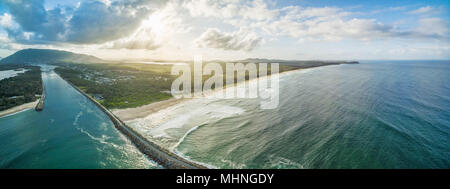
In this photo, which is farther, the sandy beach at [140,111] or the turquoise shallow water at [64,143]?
the sandy beach at [140,111]

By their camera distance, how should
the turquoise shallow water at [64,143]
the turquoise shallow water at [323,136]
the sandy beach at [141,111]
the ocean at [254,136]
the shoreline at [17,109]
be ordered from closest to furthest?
the turquoise shallow water at [323,136]
the ocean at [254,136]
the turquoise shallow water at [64,143]
the sandy beach at [141,111]
the shoreline at [17,109]

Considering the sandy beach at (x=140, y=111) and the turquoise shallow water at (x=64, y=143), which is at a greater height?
the sandy beach at (x=140, y=111)

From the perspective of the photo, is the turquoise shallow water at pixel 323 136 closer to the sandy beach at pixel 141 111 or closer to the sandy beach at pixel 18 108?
the sandy beach at pixel 141 111

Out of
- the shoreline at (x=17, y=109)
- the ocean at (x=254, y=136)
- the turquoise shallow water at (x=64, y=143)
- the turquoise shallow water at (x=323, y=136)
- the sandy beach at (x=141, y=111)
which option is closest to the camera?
the turquoise shallow water at (x=323, y=136)

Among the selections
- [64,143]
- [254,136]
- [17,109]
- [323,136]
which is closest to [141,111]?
[64,143]


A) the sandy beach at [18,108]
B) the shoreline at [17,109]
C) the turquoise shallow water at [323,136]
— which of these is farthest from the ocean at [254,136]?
the sandy beach at [18,108]

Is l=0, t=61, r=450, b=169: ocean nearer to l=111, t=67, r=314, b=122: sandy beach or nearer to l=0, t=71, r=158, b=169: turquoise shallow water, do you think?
l=0, t=71, r=158, b=169: turquoise shallow water

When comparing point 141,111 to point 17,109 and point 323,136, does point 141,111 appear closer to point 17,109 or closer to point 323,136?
point 17,109
